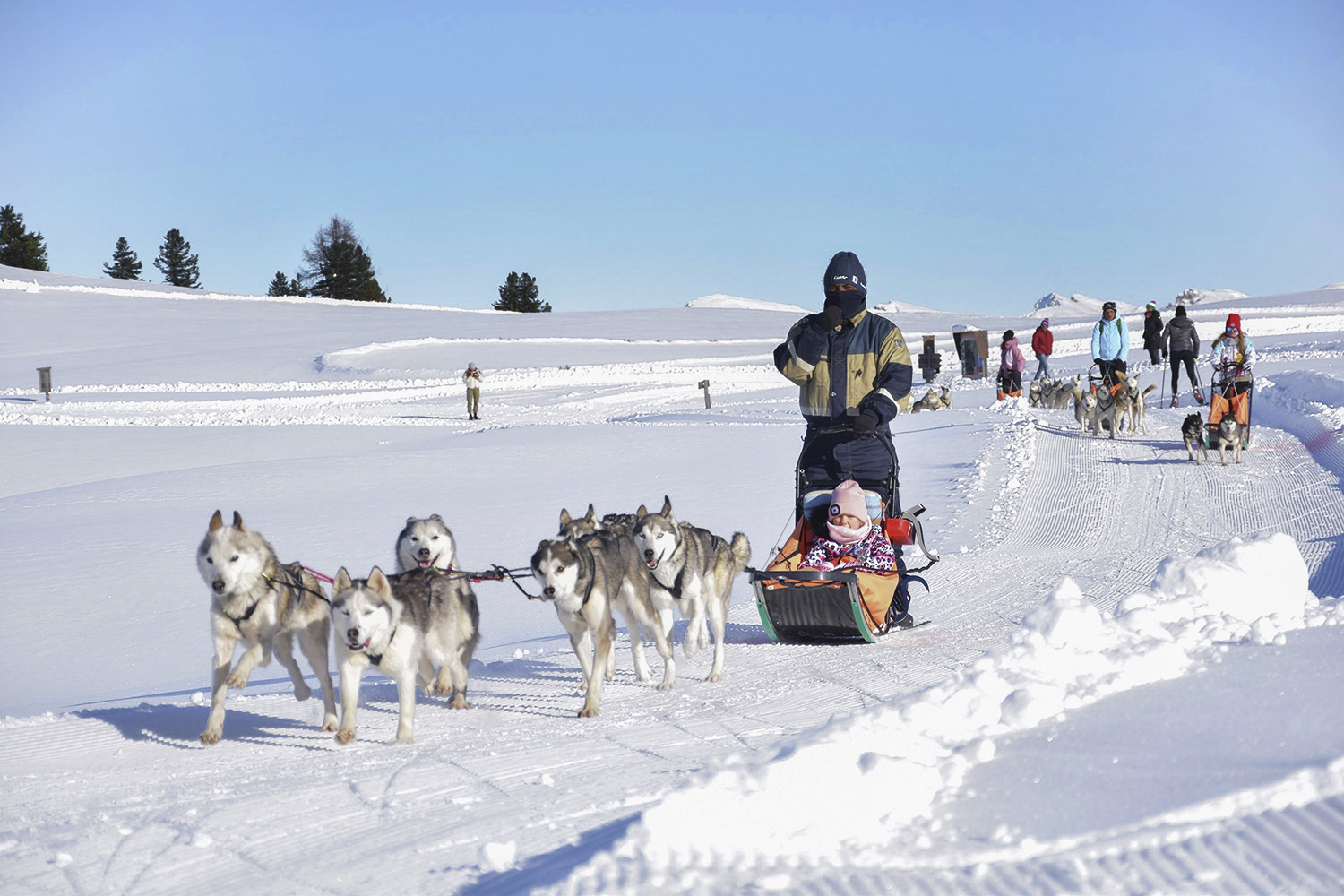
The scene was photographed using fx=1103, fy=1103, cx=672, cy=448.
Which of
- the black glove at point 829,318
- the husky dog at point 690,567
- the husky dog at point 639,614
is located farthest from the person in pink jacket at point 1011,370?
the husky dog at point 639,614

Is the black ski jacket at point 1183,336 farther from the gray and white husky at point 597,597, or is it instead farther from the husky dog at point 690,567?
the gray and white husky at point 597,597

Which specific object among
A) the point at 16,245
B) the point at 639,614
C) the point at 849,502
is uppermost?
the point at 16,245

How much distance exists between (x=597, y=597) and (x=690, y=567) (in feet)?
2.24

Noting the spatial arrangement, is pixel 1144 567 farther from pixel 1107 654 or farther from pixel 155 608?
pixel 155 608

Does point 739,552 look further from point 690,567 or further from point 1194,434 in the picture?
point 1194,434

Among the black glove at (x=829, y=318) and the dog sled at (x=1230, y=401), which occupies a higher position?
the black glove at (x=829, y=318)

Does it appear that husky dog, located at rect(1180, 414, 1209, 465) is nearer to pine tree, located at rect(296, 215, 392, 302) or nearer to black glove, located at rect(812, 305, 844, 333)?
black glove, located at rect(812, 305, 844, 333)

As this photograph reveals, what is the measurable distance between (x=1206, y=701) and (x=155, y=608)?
670 centimetres

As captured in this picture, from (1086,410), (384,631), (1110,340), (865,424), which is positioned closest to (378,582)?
(384,631)

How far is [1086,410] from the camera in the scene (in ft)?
44.1

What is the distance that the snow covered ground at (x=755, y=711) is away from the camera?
7.55 ft

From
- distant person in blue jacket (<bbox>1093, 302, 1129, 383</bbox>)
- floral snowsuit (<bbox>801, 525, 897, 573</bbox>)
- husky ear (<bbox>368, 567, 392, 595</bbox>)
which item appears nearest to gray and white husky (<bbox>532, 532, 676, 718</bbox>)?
husky ear (<bbox>368, 567, 392, 595</bbox>)

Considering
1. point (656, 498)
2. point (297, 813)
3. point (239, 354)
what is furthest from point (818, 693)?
point (239, 354)

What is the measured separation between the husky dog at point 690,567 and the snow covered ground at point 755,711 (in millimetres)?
225
